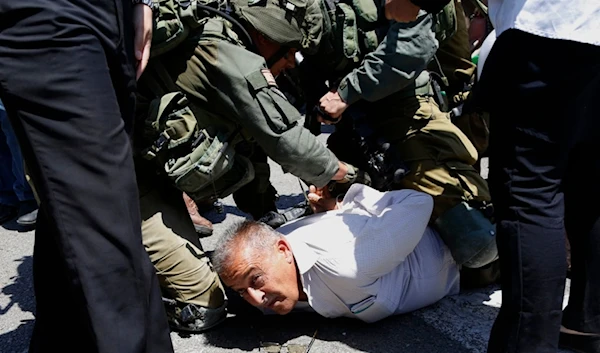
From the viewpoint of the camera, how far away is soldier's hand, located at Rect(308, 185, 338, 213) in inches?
106

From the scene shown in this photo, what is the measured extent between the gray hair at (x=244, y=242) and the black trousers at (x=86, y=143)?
0.64m

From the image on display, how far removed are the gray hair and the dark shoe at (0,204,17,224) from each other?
1970 mm

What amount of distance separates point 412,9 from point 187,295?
4.24ft

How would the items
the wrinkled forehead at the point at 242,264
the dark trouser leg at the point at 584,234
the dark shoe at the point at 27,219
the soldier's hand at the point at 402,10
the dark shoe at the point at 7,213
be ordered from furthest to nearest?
the dark shoe at the point at 7,213, the dark shoe at the point at 27,219, the wrinkled forehead at the point at 242,264, the soldier's hand at the point at 402,10, the dark trouser leg at the point at 584,234

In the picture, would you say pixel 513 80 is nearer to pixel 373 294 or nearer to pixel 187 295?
pixel 373 294

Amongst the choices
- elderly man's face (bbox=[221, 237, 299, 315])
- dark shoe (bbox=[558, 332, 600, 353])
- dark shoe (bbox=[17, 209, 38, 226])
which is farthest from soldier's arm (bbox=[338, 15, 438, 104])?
dark shoe (bbox=[17, 209, 38, 226])

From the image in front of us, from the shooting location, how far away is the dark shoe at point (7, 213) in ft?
12.2

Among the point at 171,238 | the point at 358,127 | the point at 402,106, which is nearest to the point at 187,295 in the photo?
the point at 171,238

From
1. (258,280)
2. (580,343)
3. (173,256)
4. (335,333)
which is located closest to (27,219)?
(173,256)

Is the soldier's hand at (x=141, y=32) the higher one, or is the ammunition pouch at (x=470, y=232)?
the soldier's hand at (x=141, y=32)

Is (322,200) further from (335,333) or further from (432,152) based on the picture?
(335,333)

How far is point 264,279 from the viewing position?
7.24 feet

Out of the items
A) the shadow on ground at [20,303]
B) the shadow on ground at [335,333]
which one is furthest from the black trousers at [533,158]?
the shadow on ground at [20,303]

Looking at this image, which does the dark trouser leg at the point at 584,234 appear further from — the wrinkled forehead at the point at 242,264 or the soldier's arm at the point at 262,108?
the wrinkled forehead at the point at 242,264
